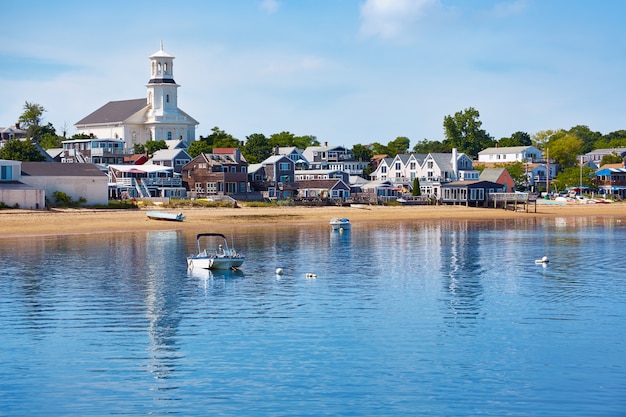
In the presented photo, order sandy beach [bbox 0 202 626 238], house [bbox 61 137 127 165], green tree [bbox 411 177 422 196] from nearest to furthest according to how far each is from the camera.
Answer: sandy beach [bbox 0 202 626 238]
green tree [bbox 411 177 422 196]
house [bbox 61 137 127 165]

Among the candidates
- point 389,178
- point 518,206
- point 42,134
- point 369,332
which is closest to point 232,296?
point 369,332

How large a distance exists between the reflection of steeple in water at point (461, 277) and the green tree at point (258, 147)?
8314cm

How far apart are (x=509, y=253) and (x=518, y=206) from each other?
70371 millimetres

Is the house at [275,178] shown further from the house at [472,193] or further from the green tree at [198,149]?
the house at [472,193]

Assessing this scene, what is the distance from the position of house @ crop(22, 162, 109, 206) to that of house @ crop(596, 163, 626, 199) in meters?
105

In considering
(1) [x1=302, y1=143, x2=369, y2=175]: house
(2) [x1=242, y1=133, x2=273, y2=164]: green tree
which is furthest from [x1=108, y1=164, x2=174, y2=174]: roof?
(1) [x1=302, y1=143, x2=369, y2=175]: house

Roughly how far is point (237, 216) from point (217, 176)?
26.6 meters

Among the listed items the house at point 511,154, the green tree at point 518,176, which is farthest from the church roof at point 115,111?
the house at point 511,154

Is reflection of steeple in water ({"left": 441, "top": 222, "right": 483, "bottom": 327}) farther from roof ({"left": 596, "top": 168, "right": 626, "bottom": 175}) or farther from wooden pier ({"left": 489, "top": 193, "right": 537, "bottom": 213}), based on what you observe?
roof ({"left": 596, "top": 168, "right": 626, "bottom": 175})

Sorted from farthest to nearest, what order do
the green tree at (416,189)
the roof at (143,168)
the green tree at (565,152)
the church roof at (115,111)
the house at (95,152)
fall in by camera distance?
1. the green tree at (565,152)
2. the church roof at (115,111)
3. the house at (95,152)
4. the green tree at (416,189)
5. the roof at (143,168)

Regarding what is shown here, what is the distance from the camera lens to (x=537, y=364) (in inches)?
1104

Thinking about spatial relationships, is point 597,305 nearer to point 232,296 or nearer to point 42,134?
point 232,296

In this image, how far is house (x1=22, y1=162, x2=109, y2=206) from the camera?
95188mm

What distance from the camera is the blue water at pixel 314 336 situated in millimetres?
24375
